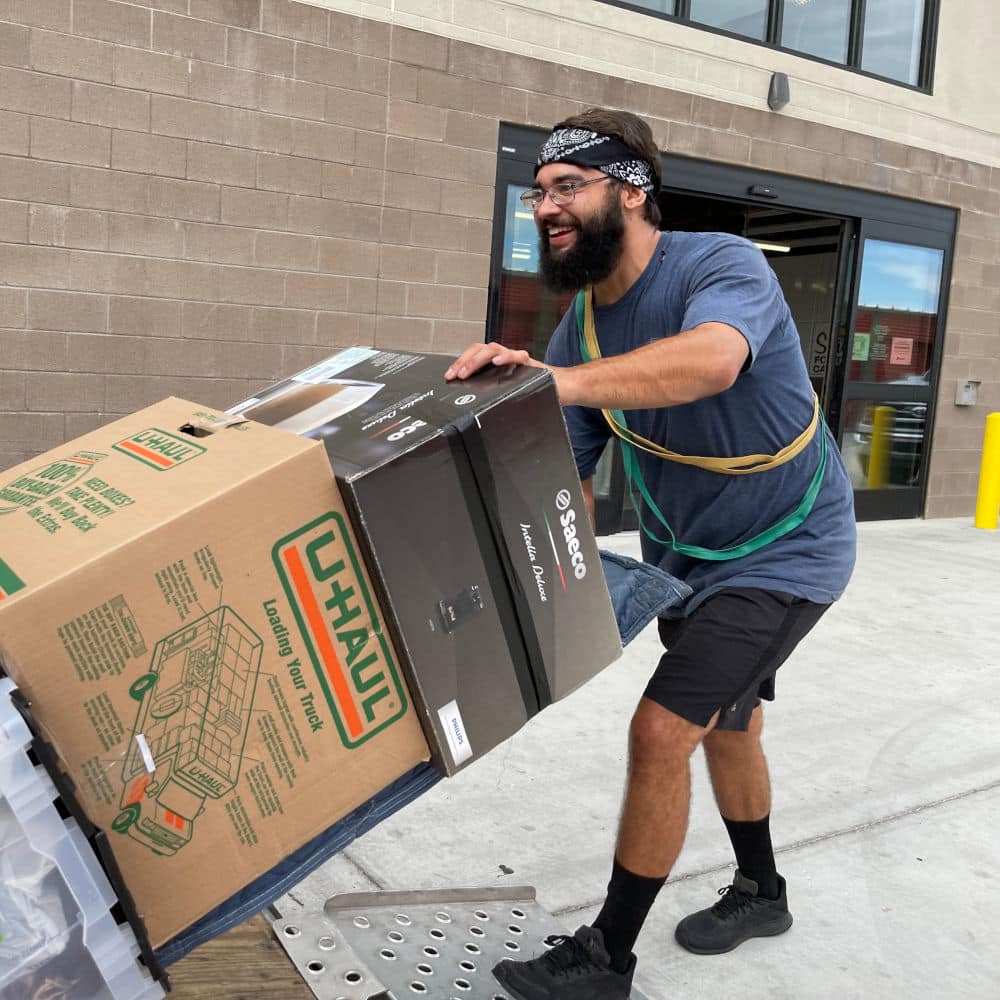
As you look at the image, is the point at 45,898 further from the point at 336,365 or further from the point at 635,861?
the point at 635,861

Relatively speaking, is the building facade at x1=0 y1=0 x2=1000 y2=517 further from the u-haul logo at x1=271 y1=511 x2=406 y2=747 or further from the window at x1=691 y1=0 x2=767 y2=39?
the u-haul logo at x1=271 y1=511 x2=406 y2=747

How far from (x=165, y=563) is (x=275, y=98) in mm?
5105

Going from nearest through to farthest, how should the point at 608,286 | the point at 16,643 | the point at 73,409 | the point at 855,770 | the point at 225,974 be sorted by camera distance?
the point at 16,643 < the point at 225,974 < the point at 608,286 < the point at 855,770 < the point at 73,409

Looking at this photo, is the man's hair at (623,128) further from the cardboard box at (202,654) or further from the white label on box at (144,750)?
the white label on box at (144,750)

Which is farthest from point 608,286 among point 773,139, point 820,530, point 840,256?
point 840,256

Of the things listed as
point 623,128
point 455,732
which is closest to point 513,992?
point 455,732

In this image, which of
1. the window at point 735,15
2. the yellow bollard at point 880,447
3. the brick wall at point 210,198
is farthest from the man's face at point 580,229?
the yellow bollard at point 880,447

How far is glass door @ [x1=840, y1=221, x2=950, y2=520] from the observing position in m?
9.13

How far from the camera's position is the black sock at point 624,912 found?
2.37 metres

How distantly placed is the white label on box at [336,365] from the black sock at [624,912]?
120 cm

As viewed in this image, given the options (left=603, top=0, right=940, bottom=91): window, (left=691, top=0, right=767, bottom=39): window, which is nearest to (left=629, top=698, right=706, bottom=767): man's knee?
(left=603, top=0, right=940, bottom=91): window

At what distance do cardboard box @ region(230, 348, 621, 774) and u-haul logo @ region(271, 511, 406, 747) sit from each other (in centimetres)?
3

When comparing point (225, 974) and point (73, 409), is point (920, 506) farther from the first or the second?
point (225, 974)

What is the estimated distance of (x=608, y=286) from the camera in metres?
2.59
